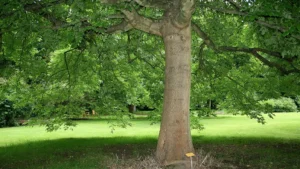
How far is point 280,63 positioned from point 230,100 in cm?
264

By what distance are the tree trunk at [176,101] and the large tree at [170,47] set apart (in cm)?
3

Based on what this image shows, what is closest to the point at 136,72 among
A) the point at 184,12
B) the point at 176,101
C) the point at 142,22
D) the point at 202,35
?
the point at 202,35

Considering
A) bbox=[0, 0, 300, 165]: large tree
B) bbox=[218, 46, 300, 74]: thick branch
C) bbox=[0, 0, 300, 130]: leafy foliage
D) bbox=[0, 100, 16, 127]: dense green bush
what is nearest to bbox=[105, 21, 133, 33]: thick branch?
bbox=[0, 0, 300, 165]: large tree

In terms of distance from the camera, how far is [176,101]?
8133 millimetres

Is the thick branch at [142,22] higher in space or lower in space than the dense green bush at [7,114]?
higher

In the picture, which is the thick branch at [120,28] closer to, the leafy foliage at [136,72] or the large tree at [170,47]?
the large tree at [170,47]

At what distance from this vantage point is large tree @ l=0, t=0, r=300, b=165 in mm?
7938

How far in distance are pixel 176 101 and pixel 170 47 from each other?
1.47 meters

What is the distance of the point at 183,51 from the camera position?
8.32 m

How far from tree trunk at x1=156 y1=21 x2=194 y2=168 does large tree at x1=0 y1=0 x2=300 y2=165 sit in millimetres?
26

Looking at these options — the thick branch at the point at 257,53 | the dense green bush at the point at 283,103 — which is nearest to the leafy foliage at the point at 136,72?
the thick branch at the point at 257,53

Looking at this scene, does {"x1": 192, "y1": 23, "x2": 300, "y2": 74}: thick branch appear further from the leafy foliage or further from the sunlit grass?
the sunlit grass

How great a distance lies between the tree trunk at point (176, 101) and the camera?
801cm

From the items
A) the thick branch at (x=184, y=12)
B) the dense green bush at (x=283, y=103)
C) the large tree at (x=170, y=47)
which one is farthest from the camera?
the dense green bush at (x=283, y=103)
